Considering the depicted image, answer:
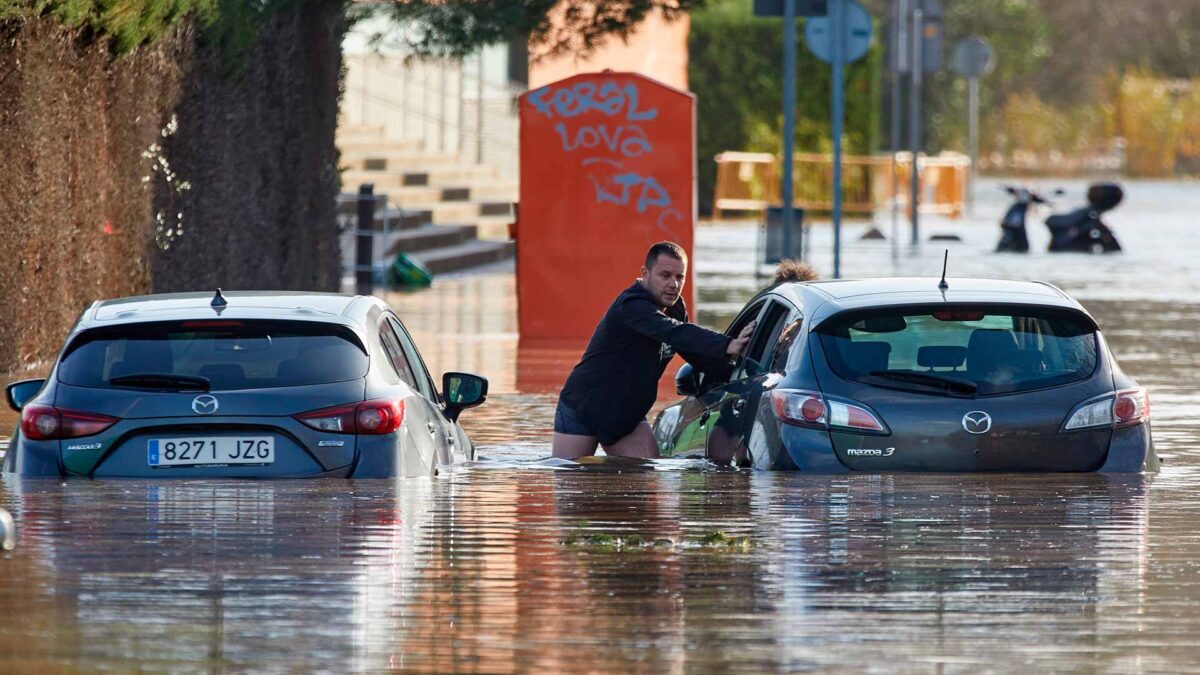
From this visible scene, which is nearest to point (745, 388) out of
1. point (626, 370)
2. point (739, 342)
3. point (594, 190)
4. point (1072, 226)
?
point (739, 342)

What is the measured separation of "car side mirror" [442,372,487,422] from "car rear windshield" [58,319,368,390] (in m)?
1.25

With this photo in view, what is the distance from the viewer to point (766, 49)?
153 ft

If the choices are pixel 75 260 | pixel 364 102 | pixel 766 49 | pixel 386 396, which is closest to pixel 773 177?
pixel 766 49

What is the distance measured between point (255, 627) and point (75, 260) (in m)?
10.2

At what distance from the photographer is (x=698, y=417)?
38.3 feet

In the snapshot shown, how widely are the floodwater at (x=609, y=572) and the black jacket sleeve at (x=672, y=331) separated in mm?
542

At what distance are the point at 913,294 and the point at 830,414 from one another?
0.68 metres

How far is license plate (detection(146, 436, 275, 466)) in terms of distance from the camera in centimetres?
933

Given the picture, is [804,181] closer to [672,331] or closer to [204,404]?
[672,331]

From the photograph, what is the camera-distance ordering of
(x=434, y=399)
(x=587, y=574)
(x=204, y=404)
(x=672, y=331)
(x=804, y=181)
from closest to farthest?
(x=587, y=574) < (x=204, y=404) < (x=434, y=399) < (x=672, y=331) < (x=804, y=181)

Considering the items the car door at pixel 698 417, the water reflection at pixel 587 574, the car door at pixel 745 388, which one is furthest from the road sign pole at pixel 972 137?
the water reflection at pixel 587 574

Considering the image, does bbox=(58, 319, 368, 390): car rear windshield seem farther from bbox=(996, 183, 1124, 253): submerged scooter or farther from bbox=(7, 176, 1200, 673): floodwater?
bbox=(996, 183, 1124, 253): submerged scooter

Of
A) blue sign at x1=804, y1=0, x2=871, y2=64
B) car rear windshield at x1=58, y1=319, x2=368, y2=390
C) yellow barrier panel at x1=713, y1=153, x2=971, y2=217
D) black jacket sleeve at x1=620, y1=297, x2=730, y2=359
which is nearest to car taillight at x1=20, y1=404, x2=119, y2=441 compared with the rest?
car rear windshield at x1=58, y1=319, x2=368, y2=390

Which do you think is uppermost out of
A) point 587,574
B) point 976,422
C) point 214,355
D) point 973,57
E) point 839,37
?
point 973,57
